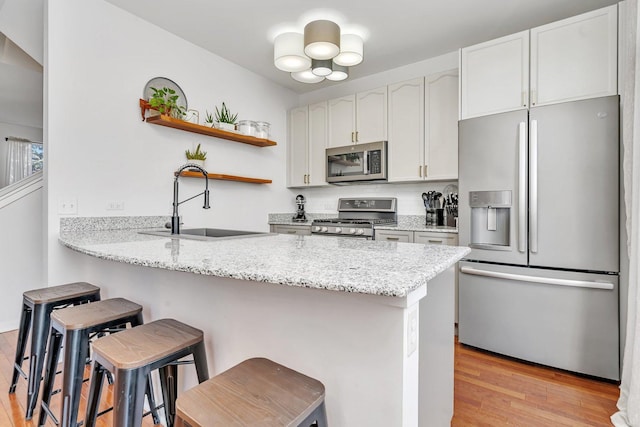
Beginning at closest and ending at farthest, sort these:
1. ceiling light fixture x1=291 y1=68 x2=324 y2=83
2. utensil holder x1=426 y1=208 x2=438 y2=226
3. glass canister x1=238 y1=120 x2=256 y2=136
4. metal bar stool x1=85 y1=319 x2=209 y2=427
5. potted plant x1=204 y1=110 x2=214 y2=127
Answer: metal bar stool x1=85 y1=319 x2=209 y2=427
ceiling light fixture x1=291 y1=68 x2=324 y2=83
potted plant x1=204 y1=110 x2=214 y2=127
utensil holder x1=426 y1=208 x2=438 y2=226
glass canister x1=238 y1=120 x2=256 y2=136

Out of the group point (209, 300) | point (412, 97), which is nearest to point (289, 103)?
point (412, 97)

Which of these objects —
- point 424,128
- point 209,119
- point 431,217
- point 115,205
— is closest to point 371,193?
point 431,217

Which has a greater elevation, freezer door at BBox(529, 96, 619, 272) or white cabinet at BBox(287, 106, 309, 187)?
white cabinet at BBox(287, 106, 309, 187)

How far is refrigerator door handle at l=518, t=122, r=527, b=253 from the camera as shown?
7.12 feet

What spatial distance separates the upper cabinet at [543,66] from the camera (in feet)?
6.52

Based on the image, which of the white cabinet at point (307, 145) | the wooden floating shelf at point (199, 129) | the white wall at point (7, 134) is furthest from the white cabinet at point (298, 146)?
the white wall at point (7, 134)

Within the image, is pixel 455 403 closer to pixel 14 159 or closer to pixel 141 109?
pixel 141 109

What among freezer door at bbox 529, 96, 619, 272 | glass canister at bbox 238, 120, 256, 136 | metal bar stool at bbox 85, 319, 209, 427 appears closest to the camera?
metal bar stool at bbox 85, 319, 209, 427

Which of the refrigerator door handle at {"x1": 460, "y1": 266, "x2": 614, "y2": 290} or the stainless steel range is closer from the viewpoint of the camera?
the refrigerator door handle at {"x1": 460, "y1": 266, "x2": 614, "y2": 290}

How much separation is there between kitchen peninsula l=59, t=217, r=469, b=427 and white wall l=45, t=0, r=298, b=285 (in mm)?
999

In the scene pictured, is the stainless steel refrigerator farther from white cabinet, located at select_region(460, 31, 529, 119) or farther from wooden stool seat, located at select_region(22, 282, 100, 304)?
wooden stool seat, located at select_region(22, 282, 100, 304)

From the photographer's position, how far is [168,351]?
1.01 meters

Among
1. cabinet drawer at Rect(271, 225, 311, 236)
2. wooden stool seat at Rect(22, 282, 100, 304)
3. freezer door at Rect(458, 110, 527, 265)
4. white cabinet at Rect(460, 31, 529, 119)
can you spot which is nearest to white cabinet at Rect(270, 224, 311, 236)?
cabinet drawer at Rect(271, 225, 311, 236)

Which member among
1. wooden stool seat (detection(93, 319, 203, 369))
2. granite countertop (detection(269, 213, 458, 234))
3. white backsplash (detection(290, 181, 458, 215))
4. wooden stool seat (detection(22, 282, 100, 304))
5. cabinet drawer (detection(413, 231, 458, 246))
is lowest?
wooden stool seat (detection(93, 319, 203, 369))
